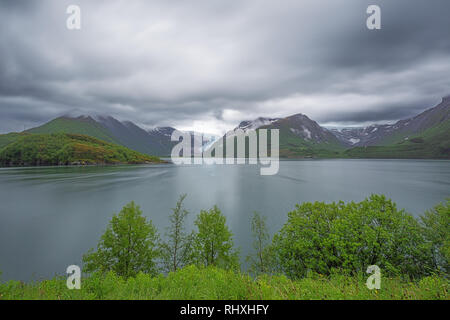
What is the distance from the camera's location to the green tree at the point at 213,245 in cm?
1880

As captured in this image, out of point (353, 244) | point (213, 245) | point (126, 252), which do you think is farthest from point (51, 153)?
point (353, 244)

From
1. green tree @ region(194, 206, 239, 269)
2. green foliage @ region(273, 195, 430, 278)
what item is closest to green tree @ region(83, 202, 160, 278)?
green tree @ region(194, 206, 239, 269)

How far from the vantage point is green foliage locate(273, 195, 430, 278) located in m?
14.9

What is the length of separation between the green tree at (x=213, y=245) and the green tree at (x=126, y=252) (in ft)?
14.3

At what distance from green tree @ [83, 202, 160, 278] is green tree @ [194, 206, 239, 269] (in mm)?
4366

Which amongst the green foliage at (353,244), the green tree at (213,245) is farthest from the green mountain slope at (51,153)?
the green foliage at (353,244)

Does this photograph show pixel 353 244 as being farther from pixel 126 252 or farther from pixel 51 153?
pixel 51 153

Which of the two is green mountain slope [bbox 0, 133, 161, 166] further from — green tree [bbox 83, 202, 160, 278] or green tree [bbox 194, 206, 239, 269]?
green tree [bbox 194, 206, 239, 269]

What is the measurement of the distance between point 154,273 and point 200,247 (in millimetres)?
4678

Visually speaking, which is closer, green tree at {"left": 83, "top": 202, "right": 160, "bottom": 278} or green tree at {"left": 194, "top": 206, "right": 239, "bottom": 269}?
green tree at {"left": 83, "top": 202, "right": 160, "bottom": 278}
